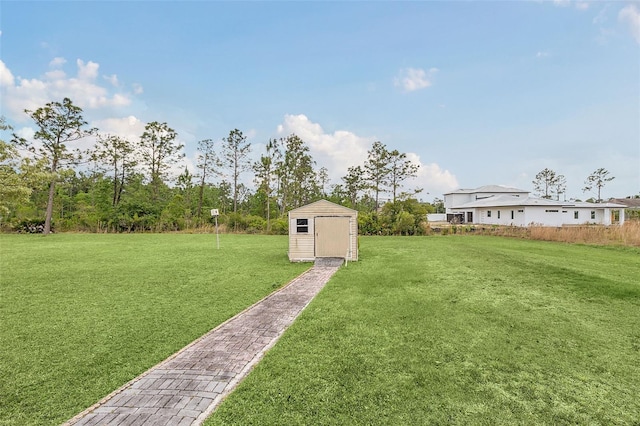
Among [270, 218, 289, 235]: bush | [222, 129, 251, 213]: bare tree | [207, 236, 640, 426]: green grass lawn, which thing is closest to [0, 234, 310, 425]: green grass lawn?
[207, 236, 640, 426]: green grass lawn

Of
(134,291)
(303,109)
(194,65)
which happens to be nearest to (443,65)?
(303,109)

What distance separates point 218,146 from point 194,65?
13923 millimetres

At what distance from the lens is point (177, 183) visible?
1109 inches

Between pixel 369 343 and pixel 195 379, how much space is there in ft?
6.71

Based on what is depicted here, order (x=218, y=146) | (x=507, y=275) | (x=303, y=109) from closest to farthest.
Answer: (x=507, y=275) → (x=303, y=109) → (x=218, y=146)

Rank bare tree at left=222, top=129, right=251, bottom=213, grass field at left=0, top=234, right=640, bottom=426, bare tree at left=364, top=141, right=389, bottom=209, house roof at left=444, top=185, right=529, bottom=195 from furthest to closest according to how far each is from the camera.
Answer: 1. house roof at left=444, top=185, right=529, bottom=195
2. bare tree at left=364, top=141, right=389, bottom=209
3. bare tree at left=222, top=129, right=251, bottom=213
4. grass field at left=0, top=234, right=640, bottom=426

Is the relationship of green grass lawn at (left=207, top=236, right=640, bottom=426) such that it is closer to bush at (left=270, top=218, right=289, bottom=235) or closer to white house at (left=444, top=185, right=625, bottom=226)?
bush at (left=270, top=218, right=289, bottom=235)

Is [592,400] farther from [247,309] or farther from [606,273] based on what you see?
[606,273]

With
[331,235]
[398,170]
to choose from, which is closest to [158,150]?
[398,170]

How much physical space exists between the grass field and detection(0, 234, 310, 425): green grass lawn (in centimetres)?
2

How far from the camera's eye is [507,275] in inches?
309

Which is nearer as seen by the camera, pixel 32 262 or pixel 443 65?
pixel 32 262

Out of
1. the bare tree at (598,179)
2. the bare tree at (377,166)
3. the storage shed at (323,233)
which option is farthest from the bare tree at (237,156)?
the bare tree at (598,179)

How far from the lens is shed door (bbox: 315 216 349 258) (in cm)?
1036
